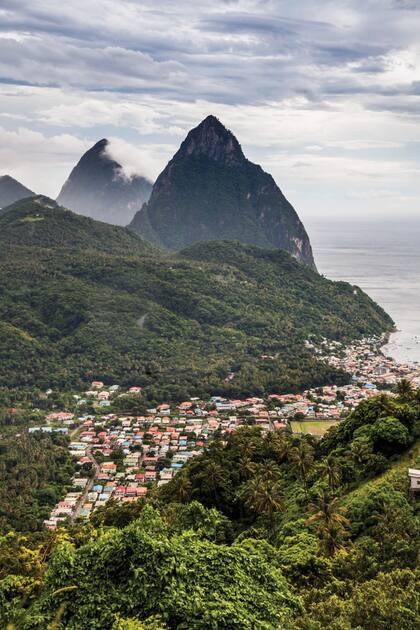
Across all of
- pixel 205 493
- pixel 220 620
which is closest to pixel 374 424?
pixel 205 493

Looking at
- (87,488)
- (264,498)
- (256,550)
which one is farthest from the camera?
(87,488)

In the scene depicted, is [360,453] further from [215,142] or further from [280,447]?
[215,142]

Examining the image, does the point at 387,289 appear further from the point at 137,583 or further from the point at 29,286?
the point at 137,583

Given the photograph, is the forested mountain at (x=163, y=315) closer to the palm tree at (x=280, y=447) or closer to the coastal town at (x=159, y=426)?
the coastal town at (x=159, y=426)

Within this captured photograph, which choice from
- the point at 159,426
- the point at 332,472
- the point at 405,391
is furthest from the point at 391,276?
the point at 332,472

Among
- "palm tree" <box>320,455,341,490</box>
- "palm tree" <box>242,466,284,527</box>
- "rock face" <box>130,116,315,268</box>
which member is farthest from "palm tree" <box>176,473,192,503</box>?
"rock face" <box>130,116,315,268</box>

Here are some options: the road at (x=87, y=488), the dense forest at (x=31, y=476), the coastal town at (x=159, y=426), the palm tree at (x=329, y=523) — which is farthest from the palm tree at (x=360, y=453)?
the dense forest at (x=31, y=476)
